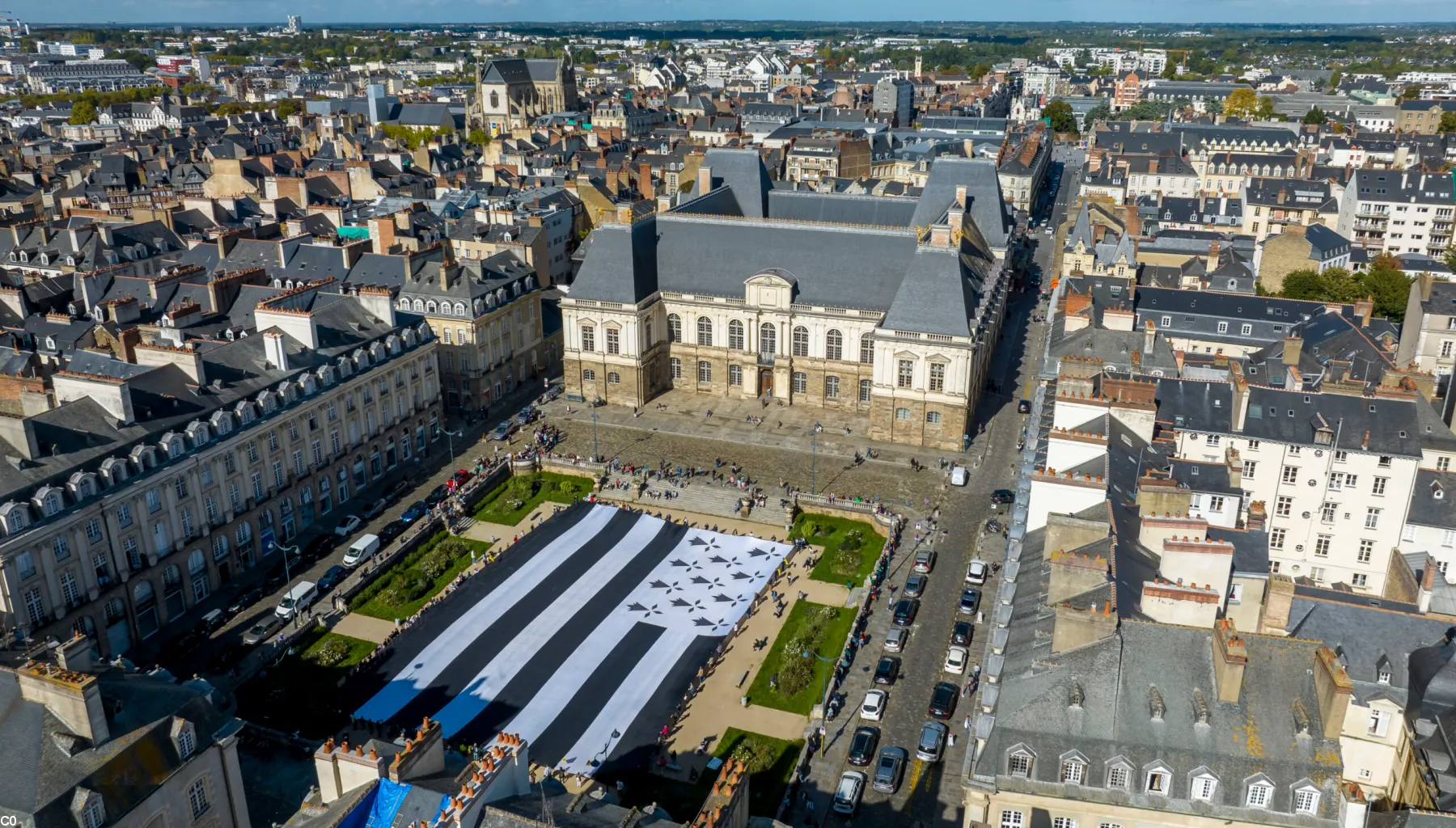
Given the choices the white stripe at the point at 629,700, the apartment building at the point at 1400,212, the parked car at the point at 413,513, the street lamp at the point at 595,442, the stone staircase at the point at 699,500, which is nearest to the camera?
the white stripe at the point at 629,700

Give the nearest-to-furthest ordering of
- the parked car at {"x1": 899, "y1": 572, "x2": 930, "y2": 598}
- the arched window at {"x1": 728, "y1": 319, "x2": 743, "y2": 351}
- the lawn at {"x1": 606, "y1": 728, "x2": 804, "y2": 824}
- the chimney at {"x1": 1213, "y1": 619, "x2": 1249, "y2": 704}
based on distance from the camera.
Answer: the chimney at {"x1": 1213, "y1": 619, "x2": 1249, "y2": 704}, the lawn at {"x1": 606, "y1": 728, "x2": 804, "y2": 824}, the parked car at {"x1": 899, "y1": 572, "x2": 930, "y2": 598}, the arched window at {"x1": 728, "y1": 319, "x2": 743, "y2": 351}

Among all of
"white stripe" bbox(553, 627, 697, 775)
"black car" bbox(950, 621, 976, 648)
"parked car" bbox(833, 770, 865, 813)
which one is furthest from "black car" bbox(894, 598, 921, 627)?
"parked car" bbox(833, 770, 865, 813)

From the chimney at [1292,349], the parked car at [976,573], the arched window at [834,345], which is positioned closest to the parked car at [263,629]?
the parked car at [976,573]

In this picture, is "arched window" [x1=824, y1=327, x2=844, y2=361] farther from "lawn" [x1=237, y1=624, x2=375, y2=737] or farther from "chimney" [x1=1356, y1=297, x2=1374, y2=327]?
"lawn" [x1=237, y1=624, x2=375, y2=737]

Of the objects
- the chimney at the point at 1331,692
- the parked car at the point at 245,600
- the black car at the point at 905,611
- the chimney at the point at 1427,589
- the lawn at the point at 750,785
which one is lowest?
the lawn at the point at 750,785

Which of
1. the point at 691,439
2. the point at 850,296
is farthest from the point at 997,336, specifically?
the point at 691,439

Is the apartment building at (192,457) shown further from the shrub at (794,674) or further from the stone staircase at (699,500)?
the shrub at (794,674)

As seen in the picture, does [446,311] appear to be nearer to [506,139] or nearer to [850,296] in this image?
[850,296]
